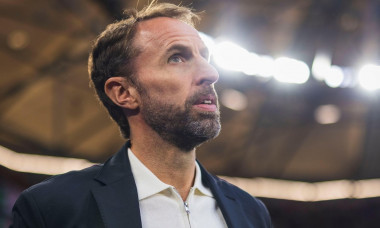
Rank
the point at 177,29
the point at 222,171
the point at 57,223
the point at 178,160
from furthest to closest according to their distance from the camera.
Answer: the point at 222,171, the point at 177,29, the point at 178,160, the point at 57,223

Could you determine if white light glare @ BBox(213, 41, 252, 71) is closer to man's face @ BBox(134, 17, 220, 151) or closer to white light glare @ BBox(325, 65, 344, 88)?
white light glare @ BBox(325, 65, 344, 88)

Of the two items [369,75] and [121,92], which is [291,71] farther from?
[121,92]

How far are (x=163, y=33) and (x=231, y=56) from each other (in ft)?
13.7

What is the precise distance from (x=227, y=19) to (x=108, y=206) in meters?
5.04

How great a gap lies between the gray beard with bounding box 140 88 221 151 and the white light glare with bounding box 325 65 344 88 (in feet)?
15.6

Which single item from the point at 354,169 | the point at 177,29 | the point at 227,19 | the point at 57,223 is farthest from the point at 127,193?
the point at 354,169

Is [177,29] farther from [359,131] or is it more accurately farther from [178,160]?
[359,131]

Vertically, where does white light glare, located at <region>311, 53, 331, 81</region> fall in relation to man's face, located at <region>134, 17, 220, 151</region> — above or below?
above

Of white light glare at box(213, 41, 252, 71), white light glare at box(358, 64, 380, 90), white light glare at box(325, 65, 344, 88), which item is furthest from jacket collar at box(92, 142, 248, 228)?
white light glare at box(358, 64, 380, 90)

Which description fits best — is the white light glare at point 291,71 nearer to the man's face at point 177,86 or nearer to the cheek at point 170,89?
the man's face at point 177,86

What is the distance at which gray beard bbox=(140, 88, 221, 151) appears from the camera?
6.57 ft

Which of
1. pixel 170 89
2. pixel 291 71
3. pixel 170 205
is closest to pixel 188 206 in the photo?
pixel 170 205

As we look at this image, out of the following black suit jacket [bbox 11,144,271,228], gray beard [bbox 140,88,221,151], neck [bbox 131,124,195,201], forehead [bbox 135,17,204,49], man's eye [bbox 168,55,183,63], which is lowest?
black suit jacket [bbox 11,144,271,228]

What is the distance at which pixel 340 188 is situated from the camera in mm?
10602
